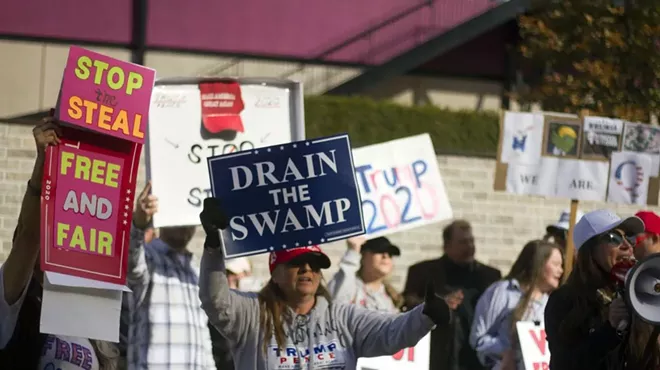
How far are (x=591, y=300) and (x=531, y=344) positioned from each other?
3.00m

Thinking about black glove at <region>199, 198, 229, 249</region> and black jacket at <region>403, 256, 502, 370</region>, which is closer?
black glove at <region>199, 198, 229, 249</region>

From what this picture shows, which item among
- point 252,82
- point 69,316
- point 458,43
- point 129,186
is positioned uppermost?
point 458,43

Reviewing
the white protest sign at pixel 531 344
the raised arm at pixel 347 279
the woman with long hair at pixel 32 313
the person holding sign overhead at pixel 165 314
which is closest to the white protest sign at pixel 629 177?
the raised arm at pixel 347 279

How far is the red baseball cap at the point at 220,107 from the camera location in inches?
318

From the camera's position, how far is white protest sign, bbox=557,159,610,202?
1043cm

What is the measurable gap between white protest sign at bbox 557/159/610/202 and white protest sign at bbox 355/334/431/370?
1.89m

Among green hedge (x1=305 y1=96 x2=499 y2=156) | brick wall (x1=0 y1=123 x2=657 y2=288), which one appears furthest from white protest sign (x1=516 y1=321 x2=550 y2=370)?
green hedge (x1=305 y1=96 x2=499 y2=156)

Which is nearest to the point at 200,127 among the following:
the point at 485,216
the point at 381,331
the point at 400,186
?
the point at 400,186

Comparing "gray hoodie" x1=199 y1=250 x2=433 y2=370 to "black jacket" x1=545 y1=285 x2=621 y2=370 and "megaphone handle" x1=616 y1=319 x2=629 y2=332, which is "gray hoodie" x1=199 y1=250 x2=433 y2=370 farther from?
"megaphone handle" x1=616 y1=319 x2=629 y2=332

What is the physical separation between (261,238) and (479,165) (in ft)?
32.6

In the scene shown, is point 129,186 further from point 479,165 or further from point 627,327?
point 479,165

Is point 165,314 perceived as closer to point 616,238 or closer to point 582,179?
point 616,238

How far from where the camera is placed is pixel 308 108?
52.0 ft

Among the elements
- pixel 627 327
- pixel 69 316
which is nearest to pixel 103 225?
pixel 69 316
